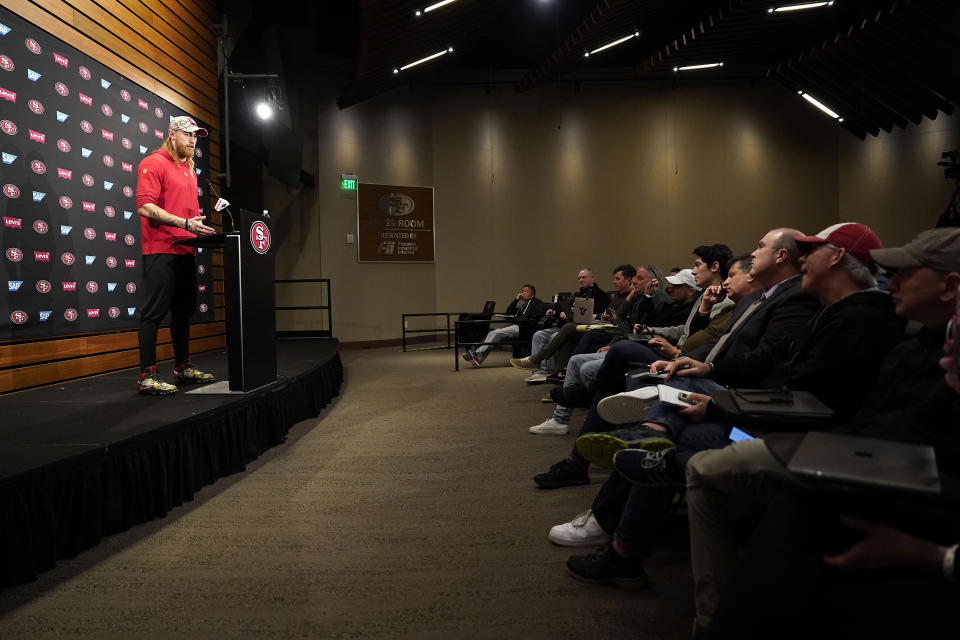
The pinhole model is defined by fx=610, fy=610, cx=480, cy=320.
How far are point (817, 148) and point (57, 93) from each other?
36.5ft

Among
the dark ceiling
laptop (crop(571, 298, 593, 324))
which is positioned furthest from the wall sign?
laptop (crop(571, 298, 593, 324))

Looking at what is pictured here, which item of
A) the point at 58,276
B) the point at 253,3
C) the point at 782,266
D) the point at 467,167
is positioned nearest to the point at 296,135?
the point at 253,3

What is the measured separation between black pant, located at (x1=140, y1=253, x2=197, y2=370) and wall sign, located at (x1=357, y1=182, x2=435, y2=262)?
20.6 feet

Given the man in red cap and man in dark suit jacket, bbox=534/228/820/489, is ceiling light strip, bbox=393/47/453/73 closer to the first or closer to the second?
man in dark suit jacket, bbox=534/228/820/489

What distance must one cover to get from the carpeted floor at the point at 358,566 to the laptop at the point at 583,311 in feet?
6.28

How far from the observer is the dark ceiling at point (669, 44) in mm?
7238

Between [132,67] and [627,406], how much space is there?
4.91 metres

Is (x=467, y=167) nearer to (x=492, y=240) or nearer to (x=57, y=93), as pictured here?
(x=492, y=240)

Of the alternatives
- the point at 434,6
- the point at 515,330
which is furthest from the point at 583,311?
the point at 434,6

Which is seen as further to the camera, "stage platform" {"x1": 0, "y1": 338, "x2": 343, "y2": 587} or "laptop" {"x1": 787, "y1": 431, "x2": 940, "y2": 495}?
"stage platform" {"x1": 0, "y1": 338, "x2": 343, "y2": 587}

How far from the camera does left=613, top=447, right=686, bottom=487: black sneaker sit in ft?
5.32

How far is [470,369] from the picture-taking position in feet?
24.1

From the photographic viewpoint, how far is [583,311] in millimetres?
5215

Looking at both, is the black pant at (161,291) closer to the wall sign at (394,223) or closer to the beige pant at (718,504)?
the beige pant at (718,504)
